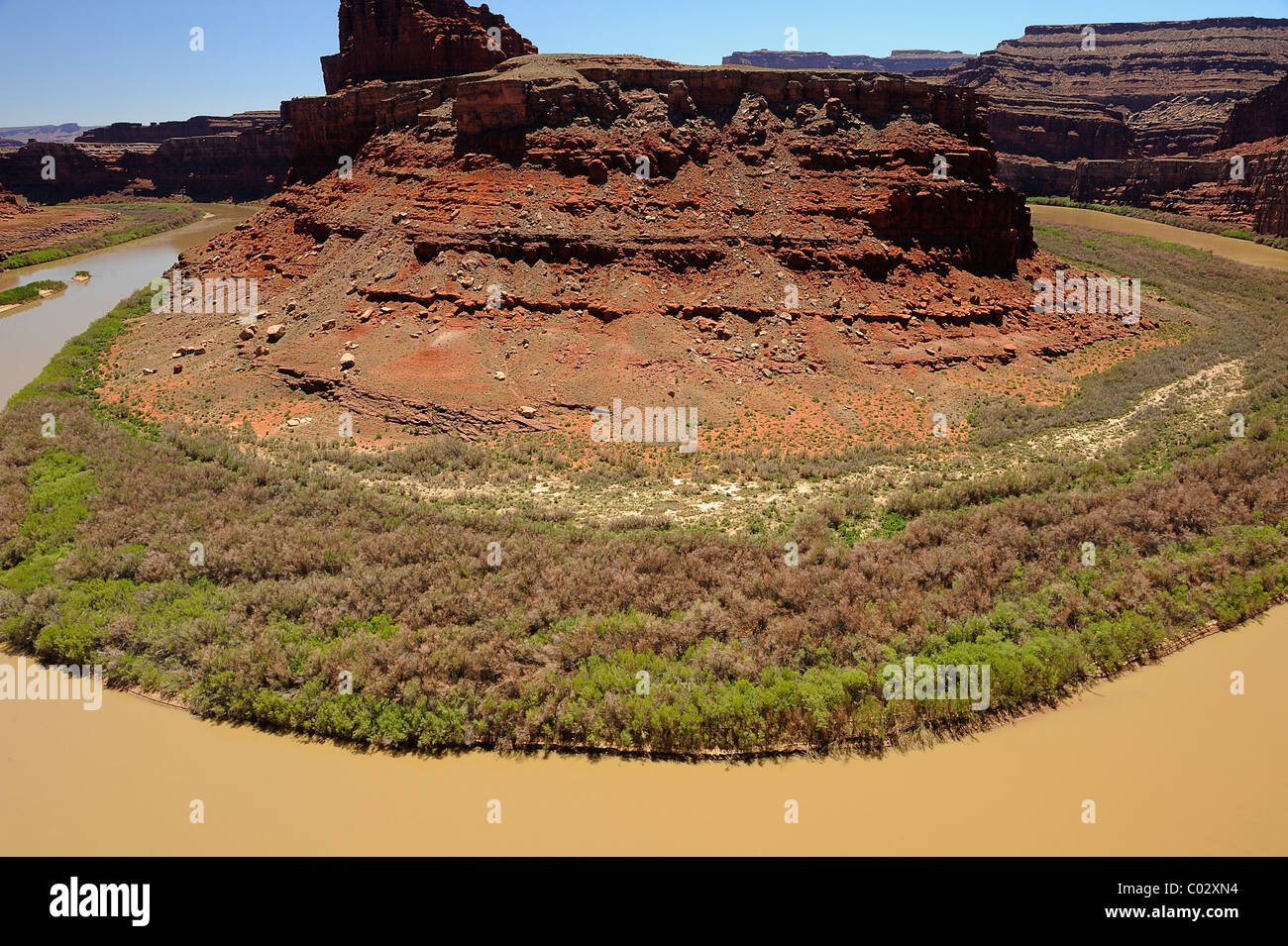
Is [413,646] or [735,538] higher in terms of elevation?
[735,538]

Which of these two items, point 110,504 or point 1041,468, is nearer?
point 110,504

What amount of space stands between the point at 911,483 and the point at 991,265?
1574 cm

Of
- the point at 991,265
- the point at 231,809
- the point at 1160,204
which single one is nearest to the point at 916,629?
the point at 231,809

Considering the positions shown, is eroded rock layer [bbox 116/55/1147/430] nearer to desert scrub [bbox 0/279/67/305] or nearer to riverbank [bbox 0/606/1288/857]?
riverbank [bbox 0/606/1288/857]

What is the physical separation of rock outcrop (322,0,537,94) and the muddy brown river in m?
36.1

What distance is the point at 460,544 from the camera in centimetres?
1502

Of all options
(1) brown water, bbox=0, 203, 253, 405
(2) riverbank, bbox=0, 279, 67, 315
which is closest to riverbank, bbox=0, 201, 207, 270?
(1) brown water, bbox=0, 203, 253, 405

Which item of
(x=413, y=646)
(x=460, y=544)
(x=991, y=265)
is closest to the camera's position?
(x=413, y=646)

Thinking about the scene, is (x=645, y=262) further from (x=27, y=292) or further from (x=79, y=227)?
(x=79, y=227)

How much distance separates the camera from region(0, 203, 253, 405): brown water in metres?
31.5

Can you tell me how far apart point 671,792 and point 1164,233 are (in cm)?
6966

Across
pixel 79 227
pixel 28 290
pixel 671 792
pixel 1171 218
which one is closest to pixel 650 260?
pixel 671 792

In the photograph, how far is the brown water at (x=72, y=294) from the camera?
1239 inches
